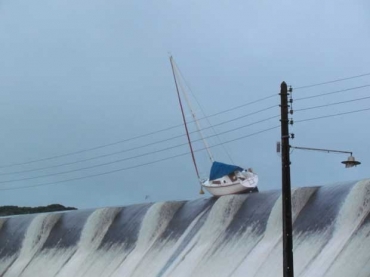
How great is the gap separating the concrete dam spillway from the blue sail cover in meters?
2.15

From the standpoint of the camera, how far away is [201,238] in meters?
34.4

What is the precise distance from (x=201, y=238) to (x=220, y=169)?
684 cm

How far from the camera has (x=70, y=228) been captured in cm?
4222

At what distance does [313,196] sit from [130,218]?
9779mm

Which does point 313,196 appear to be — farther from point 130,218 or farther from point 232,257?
point 130,218

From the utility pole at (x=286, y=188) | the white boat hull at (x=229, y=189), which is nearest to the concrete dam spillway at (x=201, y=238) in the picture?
the white boat hull at (x=229, y=189)

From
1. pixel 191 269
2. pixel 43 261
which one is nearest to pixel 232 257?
pixel 191 269

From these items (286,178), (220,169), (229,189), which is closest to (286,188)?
(286,178)

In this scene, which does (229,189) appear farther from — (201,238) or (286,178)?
Answer: (286,178)

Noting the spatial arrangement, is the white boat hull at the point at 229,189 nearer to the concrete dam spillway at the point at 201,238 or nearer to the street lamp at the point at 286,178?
the concrete dam spillway at the point at 201,238

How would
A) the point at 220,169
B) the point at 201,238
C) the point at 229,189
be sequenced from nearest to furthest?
the point at 201,238 < the point at 229,189 < the point at 220,169

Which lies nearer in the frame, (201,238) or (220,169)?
(201,238)

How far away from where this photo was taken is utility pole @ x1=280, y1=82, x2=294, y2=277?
20078mm

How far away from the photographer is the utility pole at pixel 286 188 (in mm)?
20078
